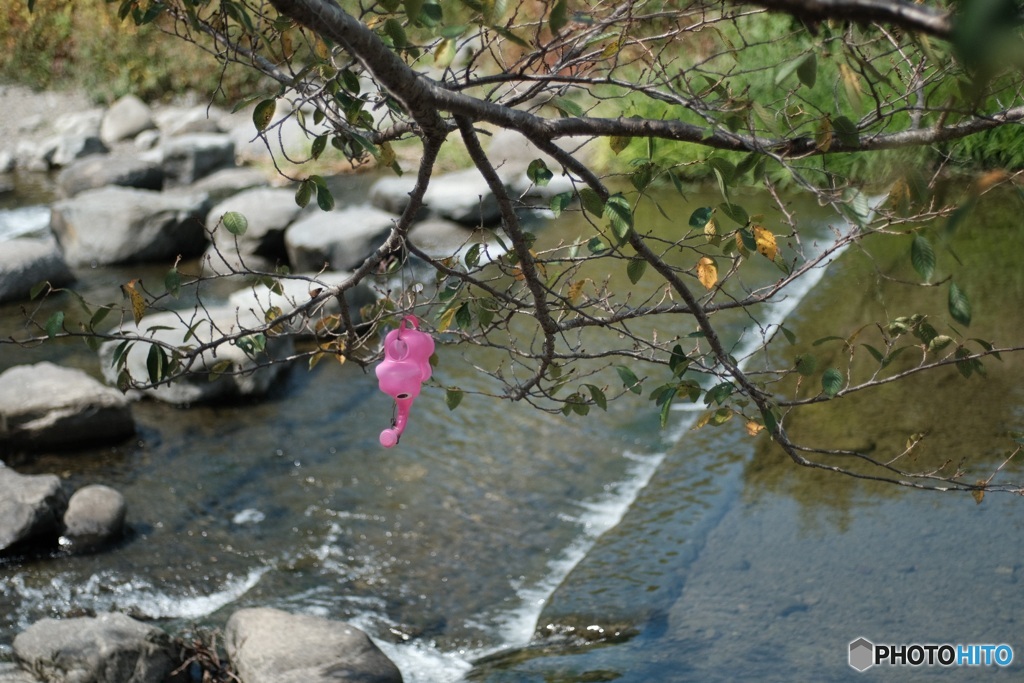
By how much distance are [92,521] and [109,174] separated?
6.59 metres

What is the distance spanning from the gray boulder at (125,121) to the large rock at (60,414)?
313 inches

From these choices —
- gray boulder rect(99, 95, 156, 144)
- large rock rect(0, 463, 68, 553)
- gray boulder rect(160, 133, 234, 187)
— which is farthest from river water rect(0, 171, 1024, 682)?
gray boulder rect(99, 95, 156, 144)

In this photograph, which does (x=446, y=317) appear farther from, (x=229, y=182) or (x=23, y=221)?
(x=229, y=182)

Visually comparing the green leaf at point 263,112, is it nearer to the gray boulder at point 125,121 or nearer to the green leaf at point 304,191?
the green leaf at point 304,191

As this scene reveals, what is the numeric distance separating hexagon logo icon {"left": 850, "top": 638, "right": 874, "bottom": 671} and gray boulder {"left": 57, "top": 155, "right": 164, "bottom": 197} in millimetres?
8722

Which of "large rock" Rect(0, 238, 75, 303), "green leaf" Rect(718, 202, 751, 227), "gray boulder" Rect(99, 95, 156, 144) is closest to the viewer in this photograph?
"green leaf" Rect(718, 202, 751, 227)

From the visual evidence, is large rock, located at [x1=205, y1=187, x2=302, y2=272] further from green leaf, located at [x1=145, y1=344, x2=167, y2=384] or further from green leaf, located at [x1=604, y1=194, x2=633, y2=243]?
green leaf, located at [x1=604, y1=194, x2=633, y2=243]

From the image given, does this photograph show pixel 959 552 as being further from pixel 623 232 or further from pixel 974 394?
pixel 623 232

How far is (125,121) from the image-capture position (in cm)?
1202

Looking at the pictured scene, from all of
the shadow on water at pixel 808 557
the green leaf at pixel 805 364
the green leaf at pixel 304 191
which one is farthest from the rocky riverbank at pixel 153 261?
the shadow on water at pixel 808 557

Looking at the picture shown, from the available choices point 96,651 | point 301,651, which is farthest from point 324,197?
point 96,651

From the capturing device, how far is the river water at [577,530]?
2834 mm

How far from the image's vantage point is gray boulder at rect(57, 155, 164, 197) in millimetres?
9523

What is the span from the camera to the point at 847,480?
3.36m
